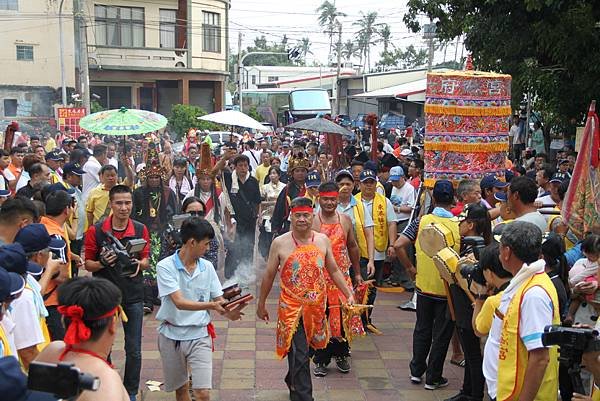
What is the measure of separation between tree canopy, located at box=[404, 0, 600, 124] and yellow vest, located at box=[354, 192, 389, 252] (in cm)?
393

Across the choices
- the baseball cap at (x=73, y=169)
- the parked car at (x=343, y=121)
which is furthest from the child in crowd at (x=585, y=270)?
the parked car at (x=343, y=121)

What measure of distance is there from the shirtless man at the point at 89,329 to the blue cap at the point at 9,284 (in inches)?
12.4

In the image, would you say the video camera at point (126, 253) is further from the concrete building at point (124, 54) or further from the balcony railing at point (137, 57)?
the balcony railing at point (137, 57)

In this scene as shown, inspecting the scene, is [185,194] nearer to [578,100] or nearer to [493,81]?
[493,81]

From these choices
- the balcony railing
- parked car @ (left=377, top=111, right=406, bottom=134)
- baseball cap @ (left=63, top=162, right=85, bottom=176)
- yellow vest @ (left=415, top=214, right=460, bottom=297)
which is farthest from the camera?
the balcony railing

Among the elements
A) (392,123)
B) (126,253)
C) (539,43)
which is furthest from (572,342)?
(392,123)

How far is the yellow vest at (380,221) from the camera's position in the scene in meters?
8.57

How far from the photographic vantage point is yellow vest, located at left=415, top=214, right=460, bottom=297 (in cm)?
627

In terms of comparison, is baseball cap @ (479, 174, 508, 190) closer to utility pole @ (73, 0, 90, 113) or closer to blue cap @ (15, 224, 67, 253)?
blue cap @ (15, 224, 67, 253)

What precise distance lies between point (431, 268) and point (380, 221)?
2330 millimetres

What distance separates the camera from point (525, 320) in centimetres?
393

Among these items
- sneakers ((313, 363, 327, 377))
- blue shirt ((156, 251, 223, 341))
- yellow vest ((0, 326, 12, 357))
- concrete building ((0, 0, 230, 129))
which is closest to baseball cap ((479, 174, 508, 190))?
sneakers ((313, 363, 327, 377))

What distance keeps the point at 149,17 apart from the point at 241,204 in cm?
3087

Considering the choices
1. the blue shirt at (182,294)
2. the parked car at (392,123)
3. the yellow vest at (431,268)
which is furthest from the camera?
the parked car at (392,123)
